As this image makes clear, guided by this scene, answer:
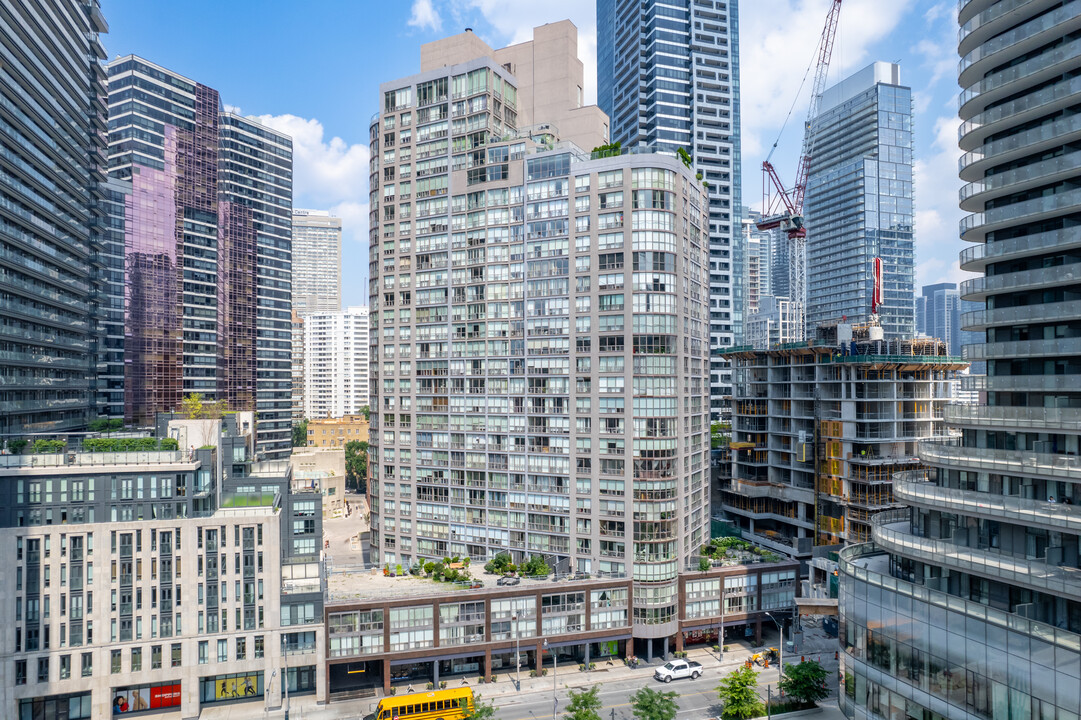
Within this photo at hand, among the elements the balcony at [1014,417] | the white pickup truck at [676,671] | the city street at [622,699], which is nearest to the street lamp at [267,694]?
the city street at [622,699]

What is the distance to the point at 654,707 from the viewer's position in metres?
62.0

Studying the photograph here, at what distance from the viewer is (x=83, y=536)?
70750 mm

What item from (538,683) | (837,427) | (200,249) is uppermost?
(200,249)

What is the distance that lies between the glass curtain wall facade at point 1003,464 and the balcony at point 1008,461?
0.13 meters

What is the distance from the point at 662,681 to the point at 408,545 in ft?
→ 135

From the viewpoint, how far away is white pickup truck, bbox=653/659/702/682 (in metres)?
77.5

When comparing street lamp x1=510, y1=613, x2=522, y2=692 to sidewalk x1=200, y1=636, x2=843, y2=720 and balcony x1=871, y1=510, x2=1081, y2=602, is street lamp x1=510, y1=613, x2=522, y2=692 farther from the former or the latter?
balcony x1=871, y1=510, x2=1081, y2=602

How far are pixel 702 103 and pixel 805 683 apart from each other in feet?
525

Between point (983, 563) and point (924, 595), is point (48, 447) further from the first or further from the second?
point (983, 563)

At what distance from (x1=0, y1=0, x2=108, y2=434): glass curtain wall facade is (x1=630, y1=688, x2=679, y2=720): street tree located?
91289 millimetres

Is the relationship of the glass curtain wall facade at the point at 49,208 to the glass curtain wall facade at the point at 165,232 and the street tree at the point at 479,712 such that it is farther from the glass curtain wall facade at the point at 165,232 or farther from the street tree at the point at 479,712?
the street tree at the point at 479,712

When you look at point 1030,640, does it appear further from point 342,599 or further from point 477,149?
point 477,149

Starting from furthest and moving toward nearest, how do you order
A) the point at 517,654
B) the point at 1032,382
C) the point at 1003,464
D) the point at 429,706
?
the point at 517,654 → the point at 429,706 → the point at 1032,382 → the point at 1003,464

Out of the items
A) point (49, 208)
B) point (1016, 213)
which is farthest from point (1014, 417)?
point (49, 208)
